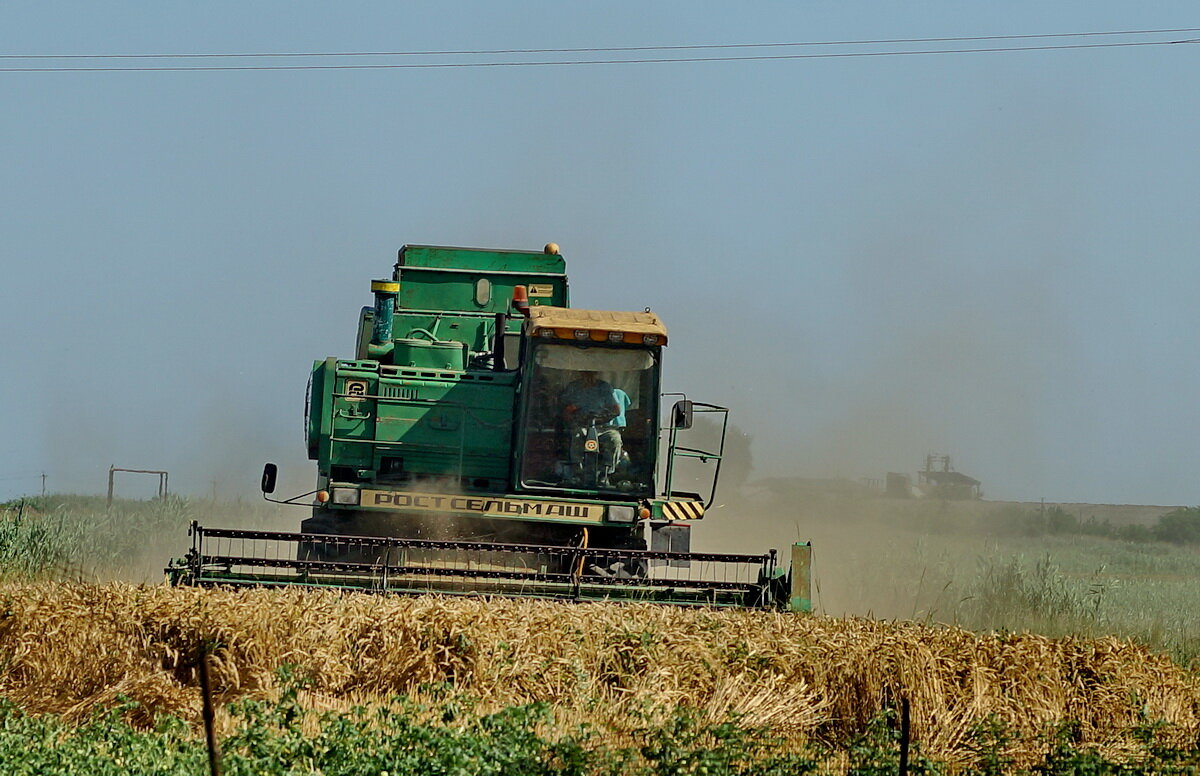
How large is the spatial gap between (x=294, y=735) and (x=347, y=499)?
20.7ft

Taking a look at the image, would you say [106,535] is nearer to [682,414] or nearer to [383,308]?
[383,308]

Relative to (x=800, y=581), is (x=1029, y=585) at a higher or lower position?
lower

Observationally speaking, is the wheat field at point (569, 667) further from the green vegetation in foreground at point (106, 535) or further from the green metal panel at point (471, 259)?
the green metal panel at point (471, 259)

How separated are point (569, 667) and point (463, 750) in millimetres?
2204

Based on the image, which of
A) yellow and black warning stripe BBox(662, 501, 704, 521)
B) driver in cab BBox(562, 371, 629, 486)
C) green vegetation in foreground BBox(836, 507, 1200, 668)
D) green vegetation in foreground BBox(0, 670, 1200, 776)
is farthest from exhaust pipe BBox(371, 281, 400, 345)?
green vegetation in foreground BBox(0, 670, 1200, 776)

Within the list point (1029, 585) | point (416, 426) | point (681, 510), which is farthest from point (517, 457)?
point (1029, 585)

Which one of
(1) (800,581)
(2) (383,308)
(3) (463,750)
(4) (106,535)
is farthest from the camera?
(4) (106,535)

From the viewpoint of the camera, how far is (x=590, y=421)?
14297mm

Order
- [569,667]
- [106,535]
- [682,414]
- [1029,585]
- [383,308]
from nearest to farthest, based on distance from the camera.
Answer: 1. [569,667]
2. [682,414]
3. [383,308]
4. [1029,585]
5. [106,535]

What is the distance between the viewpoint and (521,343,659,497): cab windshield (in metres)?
14.2

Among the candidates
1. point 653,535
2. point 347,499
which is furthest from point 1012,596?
point 347,499

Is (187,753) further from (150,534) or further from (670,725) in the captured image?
(150,534)

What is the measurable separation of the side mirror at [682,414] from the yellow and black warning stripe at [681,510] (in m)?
0.89

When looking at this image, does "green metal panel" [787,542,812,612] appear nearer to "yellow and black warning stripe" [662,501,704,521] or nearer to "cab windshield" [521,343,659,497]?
"yellow and black warning stripe" [662,501,704,521]
